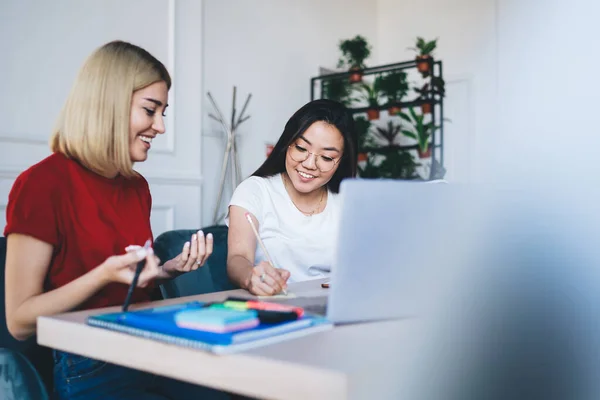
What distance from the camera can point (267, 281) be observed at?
50.3 inches

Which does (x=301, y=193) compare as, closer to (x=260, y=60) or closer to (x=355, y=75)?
(x=260, y=60)

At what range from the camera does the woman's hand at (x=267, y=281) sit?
4.18ft

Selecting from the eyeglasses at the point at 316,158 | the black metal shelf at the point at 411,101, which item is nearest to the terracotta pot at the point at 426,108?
the black metal shelf at the point at 411,101

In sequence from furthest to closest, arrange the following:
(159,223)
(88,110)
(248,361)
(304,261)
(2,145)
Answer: (159,223), (2,145), (304,261), (88,110), (248,361)

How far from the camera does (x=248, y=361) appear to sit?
743mm

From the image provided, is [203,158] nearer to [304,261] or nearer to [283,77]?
[283,77]

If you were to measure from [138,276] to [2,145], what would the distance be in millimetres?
1887

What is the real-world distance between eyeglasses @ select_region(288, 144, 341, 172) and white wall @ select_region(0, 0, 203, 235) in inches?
54.0

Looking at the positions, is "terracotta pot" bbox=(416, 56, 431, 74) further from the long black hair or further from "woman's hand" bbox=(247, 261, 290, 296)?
"woman's hand" bbox=(247, 261, 290, 296)

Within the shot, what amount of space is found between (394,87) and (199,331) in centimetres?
386

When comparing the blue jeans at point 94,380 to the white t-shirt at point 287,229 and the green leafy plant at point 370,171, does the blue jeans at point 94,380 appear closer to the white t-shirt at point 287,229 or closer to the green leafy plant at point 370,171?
the white t-shirt at point 287,229

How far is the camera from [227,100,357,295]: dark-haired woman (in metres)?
1.88

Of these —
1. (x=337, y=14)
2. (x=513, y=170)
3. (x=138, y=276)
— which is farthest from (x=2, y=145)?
(x=337, y=14)

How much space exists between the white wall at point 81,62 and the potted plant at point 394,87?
150 centimetres
